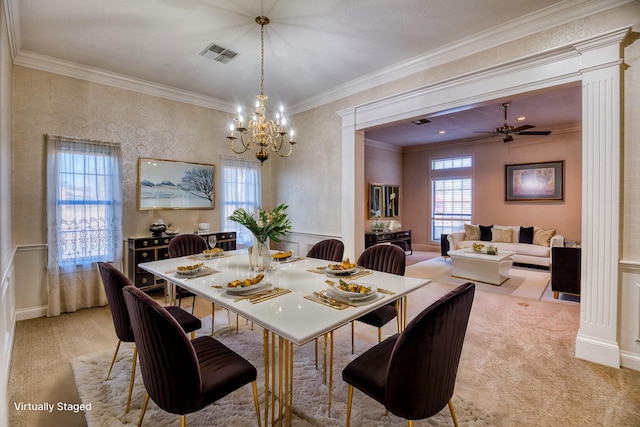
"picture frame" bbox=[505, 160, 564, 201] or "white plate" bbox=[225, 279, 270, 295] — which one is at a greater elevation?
"picture frame" bbox=[505, 160, 564, 201]

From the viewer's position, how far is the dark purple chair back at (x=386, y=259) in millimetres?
2529

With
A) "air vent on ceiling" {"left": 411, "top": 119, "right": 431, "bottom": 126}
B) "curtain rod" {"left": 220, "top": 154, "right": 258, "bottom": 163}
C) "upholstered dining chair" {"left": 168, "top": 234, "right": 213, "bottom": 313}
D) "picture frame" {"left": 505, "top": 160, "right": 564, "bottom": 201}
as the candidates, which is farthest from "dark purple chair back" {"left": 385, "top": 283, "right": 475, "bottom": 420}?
"picture frame" {"left": 505, "top": 160, "right": 564, "bottom": 201}

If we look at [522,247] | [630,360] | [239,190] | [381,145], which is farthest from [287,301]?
[381,145]

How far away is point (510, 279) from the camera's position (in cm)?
521

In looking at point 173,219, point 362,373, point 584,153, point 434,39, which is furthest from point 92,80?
point 584,153

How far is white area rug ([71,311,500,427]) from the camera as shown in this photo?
1.78 m

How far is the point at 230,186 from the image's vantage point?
16.7 ft

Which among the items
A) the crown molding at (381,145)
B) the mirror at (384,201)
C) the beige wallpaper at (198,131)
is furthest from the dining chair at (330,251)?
the crown molding at (381,145)

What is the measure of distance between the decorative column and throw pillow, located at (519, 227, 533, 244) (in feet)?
14.7

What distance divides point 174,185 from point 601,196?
4.95 metres

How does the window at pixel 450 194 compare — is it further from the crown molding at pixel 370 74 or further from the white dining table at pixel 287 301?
the white dining table at pixel 287 301

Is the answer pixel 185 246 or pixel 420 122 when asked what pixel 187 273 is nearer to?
pixel 185 246

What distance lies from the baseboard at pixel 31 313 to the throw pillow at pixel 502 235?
7932 mm

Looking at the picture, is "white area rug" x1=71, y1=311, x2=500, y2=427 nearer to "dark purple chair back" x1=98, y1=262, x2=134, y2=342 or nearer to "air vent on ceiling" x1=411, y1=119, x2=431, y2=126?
"dark purple chair back" x1=98, y1=262, x2=134, y2=342
